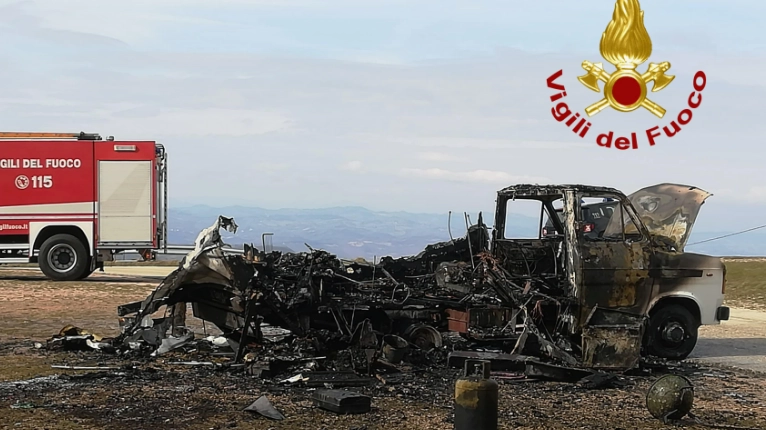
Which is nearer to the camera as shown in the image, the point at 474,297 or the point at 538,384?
the point at 538,384

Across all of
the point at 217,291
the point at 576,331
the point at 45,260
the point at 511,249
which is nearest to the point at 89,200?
the point at 45,260

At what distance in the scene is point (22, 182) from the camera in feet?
62.7

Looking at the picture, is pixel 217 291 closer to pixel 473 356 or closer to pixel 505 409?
pixel 473 356

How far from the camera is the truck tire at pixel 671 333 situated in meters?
10.6

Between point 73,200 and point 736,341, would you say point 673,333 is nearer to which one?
point 736,341

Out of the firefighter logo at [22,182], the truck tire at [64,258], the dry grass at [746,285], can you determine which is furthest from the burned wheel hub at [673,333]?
the firefighter logo at [22,182]

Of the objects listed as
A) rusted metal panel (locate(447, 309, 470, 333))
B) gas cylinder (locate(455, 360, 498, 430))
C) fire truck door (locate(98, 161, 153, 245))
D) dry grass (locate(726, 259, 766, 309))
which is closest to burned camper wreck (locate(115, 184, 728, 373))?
rusted metal panel (locate(447, 309, 470, 333))

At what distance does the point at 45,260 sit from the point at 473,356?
526 inches

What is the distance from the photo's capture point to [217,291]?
33.1 feet

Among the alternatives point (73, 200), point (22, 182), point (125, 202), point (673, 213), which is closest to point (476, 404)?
point (673, 213)

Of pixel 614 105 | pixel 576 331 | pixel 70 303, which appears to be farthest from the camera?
pixel 70 303

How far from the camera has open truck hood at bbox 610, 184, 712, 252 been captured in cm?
1088

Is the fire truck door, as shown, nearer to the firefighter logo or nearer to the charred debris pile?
the firefighter logo

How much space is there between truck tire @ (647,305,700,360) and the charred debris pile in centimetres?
107
